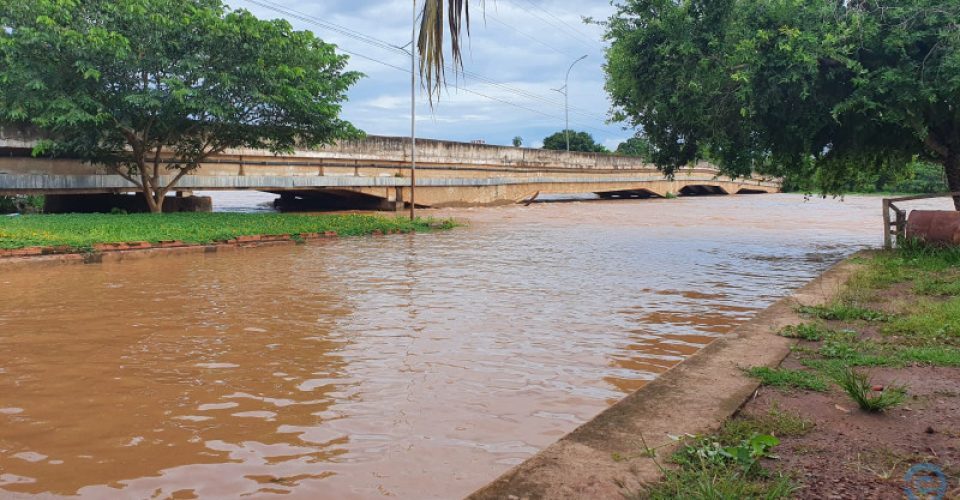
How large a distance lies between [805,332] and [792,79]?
734cm

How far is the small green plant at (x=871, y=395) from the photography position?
3.61 metres

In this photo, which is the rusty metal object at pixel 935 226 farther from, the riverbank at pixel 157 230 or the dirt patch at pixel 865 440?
the riverbank at pixel 157 230

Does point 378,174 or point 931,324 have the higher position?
point 378,174

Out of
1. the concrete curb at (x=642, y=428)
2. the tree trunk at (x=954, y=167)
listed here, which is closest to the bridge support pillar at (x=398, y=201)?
the tree trunk at (x=954, y=167)

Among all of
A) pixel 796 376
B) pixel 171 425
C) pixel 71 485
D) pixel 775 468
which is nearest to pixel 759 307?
pixel 796 376

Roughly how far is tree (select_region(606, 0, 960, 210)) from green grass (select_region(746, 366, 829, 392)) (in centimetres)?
830

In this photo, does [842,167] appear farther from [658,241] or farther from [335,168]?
[335,168]

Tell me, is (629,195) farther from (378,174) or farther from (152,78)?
(152,78)

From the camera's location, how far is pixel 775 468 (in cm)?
288

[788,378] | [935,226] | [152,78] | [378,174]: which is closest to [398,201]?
[378,174]

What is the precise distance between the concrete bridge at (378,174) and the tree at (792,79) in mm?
3997

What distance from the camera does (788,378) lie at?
4254 mm

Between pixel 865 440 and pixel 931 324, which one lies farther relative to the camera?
pixel 931 324

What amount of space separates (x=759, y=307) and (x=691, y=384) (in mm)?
4529
